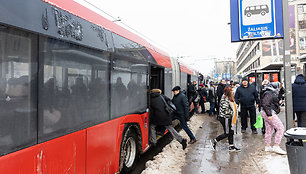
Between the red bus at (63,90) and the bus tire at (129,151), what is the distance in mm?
24

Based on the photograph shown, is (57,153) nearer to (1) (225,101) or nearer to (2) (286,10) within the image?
(1) (225,101)

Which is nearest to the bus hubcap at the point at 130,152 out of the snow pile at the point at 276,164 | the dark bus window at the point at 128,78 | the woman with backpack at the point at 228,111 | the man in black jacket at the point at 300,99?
the dark bus window at the point at 128,78

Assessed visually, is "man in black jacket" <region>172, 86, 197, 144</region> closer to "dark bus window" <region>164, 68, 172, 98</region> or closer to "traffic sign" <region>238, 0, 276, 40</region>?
"dark bus window" <region>164, 68, 172, 98</region>

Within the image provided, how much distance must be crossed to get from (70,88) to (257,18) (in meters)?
4.46

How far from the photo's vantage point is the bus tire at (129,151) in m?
4.00

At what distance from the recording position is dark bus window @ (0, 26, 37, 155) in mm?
1865

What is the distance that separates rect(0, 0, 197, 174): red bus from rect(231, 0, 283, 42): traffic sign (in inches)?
115

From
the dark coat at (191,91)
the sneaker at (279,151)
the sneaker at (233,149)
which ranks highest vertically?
the dark coat at (191,91)

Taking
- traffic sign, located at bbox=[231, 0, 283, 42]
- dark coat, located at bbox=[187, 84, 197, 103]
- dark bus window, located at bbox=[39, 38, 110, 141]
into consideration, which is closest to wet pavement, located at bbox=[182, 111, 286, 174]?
dark bus window, located at bbox=[39, 38, 110, 141]

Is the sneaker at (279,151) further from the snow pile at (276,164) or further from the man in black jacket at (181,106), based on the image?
the man in black jacket at (181,106)

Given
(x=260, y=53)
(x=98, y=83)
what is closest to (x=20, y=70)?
(x=98, y=83)

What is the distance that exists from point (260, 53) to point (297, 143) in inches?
1976

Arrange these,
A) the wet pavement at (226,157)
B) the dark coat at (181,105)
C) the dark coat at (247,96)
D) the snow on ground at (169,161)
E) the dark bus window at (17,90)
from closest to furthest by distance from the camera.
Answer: the dark bus window at (17,90), the snow on ground at (169,161), the wet pavement at (226,157), the dark coat at (181,105), the dark coat at (247,96)

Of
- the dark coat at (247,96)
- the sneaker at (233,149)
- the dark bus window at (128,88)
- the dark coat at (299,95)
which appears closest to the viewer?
the dark bus window at (128,88)
